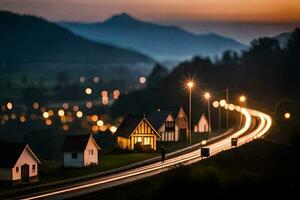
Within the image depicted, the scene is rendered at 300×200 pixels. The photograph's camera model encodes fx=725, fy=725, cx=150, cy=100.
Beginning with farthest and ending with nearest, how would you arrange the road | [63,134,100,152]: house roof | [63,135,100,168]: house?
[63,134,100,152]: house roof → [63,135,100,168]: house → the road

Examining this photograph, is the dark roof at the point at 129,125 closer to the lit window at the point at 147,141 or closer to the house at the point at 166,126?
the lit window at the point at 147,141

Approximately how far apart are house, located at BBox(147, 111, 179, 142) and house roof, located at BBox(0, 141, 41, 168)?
4581 centimetres

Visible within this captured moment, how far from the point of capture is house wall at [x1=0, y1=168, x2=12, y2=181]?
71.1m

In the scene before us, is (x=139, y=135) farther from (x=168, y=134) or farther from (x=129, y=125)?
(x=168, y=134)

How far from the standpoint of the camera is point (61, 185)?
70.2 metres

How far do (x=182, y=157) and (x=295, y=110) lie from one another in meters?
73.7

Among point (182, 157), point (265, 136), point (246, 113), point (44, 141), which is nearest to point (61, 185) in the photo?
point (182, 157)

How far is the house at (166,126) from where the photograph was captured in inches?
4687

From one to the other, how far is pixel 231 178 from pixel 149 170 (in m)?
12.0

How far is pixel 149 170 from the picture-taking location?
82.2 metres

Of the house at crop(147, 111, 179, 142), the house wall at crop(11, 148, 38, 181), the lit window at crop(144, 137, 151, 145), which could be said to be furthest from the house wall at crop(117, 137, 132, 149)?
the house wall at crop(11, 148, 38, 181)

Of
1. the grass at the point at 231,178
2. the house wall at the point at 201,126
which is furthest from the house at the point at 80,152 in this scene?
the house wall at the point at 201,126

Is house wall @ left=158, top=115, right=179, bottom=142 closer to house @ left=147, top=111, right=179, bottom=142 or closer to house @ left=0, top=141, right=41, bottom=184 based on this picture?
house @ left=147, top=111, right=179, bottom=142

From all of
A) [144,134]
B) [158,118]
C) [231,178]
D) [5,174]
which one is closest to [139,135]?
[144,134]
